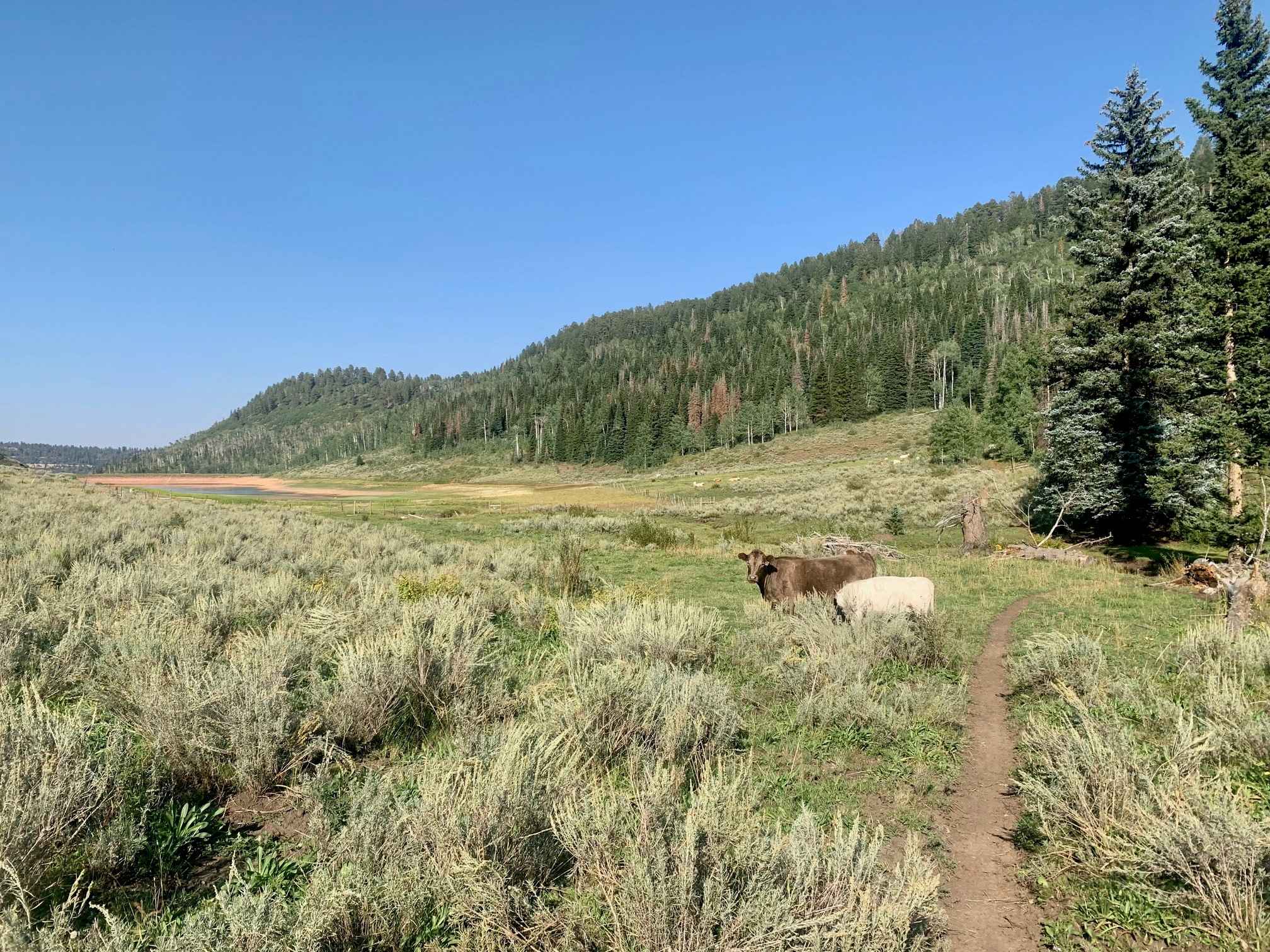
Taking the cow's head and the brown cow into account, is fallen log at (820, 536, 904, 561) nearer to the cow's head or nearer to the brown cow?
the brown cow

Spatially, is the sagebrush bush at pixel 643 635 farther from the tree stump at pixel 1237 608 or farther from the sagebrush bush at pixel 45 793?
the tree stump at pixel 1237 608

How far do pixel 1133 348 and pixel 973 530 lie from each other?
28.3 ft

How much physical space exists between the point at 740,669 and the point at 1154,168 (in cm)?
2591

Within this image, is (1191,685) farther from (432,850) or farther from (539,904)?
(432,850)

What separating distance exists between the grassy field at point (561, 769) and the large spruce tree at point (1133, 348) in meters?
12.2

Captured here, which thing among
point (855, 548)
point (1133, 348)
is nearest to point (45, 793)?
point (855, 548)

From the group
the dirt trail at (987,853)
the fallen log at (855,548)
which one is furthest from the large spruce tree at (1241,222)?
the dirt trail at (987,853)

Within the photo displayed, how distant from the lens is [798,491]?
158ft

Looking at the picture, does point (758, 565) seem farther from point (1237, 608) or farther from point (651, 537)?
point (651, 537)

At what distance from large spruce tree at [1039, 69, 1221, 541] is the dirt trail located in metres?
18.4

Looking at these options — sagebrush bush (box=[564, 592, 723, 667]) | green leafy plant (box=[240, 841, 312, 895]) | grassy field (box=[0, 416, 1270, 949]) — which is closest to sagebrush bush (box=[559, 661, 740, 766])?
grassy field (box=[0, 416, 1270, 949])

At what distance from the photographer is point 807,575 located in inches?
428

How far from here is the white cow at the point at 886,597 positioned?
909cm

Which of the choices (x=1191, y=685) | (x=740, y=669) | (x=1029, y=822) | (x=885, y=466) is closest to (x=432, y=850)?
(x=1029, y=822)
